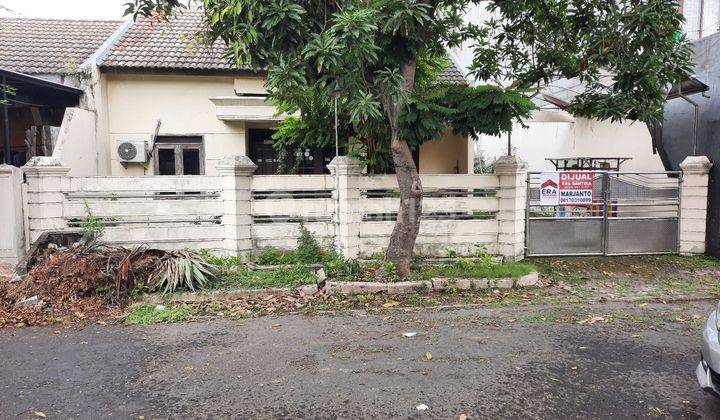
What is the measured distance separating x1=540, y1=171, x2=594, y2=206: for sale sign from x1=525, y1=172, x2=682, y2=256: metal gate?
0.11 meters

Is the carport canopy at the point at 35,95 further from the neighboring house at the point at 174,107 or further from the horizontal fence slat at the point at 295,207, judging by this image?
the horizontal fence slat at the point at 295,207

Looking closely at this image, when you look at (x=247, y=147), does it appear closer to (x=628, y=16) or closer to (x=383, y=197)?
(x=383, y=197)

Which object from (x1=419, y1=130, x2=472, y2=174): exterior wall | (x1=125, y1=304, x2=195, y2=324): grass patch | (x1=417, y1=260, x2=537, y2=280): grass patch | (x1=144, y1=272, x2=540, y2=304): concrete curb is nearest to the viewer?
(x1=125, y1=304, x2=195, y2=324): grass patch

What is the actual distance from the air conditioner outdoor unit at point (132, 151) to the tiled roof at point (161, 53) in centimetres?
166

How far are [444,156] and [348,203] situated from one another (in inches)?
222

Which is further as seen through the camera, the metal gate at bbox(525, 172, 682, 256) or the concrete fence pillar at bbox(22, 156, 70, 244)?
the metal gate at bbox(525, 172, 682, 256)

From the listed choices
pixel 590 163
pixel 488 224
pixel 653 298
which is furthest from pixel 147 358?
pixel 590 163

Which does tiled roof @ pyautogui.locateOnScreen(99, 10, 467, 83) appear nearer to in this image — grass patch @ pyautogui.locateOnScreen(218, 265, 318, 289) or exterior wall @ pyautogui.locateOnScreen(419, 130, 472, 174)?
exterior wall @ pyautogui.locateOnScreen(419, 130, 472, 174)

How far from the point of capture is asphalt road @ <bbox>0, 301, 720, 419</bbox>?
357 cm

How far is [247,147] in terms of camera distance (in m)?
12.0

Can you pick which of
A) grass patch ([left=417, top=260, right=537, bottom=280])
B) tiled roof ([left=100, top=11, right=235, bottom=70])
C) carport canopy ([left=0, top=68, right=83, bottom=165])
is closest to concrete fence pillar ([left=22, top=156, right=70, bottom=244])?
carport canopy ([left=0, top=68, right=83, bottom=165])

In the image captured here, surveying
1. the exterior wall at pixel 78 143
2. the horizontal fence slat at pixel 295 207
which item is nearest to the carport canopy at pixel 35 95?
the exterior wall at pixel 78 143

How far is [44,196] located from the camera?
7.44 meters

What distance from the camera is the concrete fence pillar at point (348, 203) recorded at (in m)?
7.74
